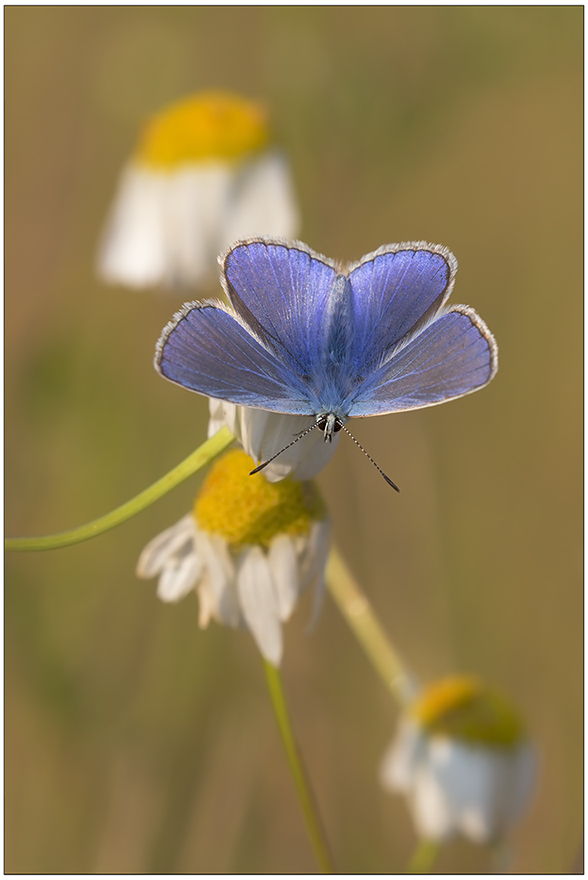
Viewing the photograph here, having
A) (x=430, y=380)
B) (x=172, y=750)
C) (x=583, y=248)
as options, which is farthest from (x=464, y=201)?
(x=430, y=380)

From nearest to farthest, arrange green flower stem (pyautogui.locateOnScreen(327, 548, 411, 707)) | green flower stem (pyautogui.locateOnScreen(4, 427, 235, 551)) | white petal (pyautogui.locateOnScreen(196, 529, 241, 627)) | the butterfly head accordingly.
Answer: green flower stem (pyautogui.locateOnScreen(4, 427, 235, 551)), the butterfly head, white petal (pyautogui.locateOnScreen(196, 529, 241, 627)), green flower stem (pyautogui.locateOnScreen(327, 548, 411, 707))

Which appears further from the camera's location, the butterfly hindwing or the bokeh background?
the bokeh background

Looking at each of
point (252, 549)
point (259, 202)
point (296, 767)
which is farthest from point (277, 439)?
point (259, 202)

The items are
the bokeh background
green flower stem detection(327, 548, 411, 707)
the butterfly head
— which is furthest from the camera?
the bokeh background

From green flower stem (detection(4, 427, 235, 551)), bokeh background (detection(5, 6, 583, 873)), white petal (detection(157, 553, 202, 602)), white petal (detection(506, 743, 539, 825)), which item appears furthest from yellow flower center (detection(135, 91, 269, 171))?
white petal (detection(506, 743, 539, 825))

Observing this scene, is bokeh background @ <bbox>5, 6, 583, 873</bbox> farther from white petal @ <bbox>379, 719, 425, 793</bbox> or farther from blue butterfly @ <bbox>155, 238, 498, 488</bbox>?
blue butterfly @ <bbox>155, 238, 498, 488</bbox>

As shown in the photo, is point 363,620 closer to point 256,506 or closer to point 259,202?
point 256,506

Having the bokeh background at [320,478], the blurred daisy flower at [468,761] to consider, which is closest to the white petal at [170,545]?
the blurred daisy flower at [468,761]
